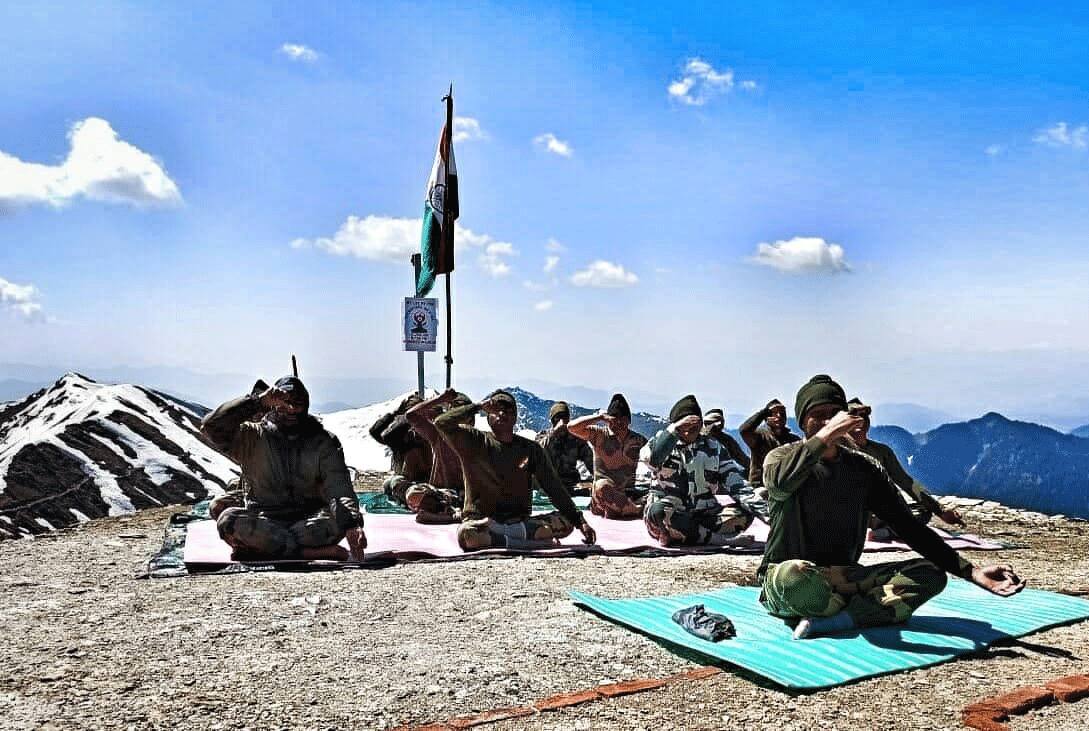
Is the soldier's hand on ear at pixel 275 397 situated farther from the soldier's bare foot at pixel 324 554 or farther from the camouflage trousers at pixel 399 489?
the camouflage trousers at pixel 399 489

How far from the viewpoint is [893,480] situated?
7539 millimetres

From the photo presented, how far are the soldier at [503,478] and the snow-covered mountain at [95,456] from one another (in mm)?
4772

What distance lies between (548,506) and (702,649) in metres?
6.94

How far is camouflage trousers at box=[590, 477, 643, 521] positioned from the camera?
410 inches

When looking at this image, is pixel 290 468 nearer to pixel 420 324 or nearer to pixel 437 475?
pixel 437 475

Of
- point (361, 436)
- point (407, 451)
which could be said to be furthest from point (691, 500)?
point (361, 436)

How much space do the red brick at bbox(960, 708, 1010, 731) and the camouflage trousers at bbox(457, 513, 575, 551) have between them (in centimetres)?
457

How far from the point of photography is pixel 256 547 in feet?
24.3

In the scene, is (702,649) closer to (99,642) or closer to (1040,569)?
(99,642)

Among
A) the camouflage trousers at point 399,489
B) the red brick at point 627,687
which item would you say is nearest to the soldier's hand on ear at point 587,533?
the camouflage trousers at point 399,489

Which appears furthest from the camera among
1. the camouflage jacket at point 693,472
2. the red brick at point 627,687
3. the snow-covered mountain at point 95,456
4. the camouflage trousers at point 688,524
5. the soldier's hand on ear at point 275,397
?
the snow-covered mountain at point 95,456

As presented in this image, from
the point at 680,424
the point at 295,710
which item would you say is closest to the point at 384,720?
the point at 295,710

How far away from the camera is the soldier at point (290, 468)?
751 centimetres

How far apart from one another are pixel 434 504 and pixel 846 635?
216 inches
